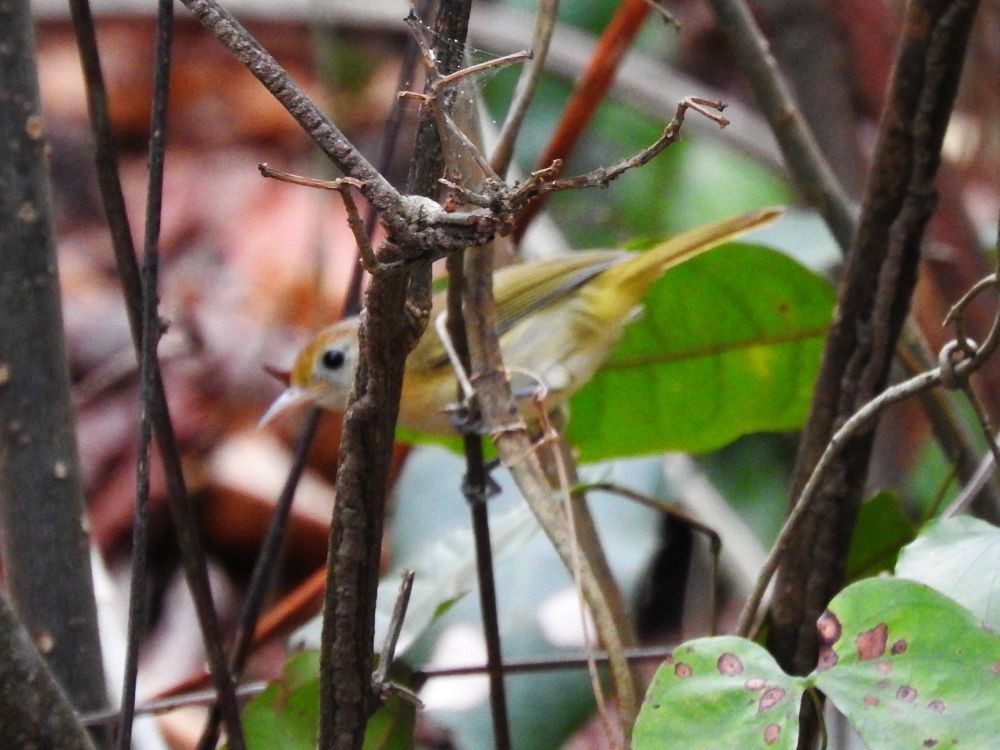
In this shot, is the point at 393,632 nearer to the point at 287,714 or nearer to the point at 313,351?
the point at 287,714

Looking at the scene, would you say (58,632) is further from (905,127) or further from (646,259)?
(646,259)

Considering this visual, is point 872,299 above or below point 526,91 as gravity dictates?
below

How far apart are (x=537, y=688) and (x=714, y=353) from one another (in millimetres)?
612

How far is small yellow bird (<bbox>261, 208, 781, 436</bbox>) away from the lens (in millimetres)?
2621

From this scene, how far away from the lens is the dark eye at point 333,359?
8.90 ft

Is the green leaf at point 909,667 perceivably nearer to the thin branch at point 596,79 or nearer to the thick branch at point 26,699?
the thick branch at point 26,699

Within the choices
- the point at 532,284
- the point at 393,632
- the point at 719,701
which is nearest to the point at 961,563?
the point at 719,701

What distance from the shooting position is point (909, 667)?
0.96 metres

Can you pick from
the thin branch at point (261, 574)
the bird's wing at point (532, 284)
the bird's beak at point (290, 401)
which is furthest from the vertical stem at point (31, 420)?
the bird's wing at point (532, 284)

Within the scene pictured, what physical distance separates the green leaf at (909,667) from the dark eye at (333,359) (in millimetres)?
1819

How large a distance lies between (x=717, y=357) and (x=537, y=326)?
952mm

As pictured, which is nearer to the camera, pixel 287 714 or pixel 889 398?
pixel 889 398

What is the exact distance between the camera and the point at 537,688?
210 cm

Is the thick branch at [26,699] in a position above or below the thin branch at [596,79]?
below
